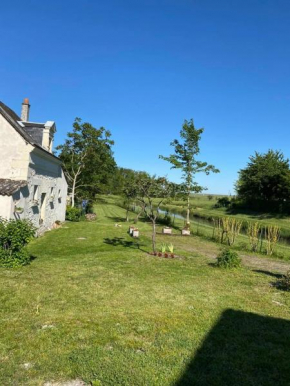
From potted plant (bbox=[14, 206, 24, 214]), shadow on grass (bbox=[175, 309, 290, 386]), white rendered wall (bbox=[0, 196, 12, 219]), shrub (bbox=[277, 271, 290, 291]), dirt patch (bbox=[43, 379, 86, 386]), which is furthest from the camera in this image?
potted plant (bbox=[14, 206, 24, 214])

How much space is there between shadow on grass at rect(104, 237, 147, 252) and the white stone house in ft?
14.2

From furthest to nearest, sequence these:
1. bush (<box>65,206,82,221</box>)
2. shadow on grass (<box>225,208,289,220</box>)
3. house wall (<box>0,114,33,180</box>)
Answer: shadow on grass (<box>225,208,289,220</box>), bush (<box>65,206,82,221</box>), house wall (<box>0,114,33,180</box>)

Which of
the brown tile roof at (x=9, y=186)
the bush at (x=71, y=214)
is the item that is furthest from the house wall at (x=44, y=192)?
the bush at (x=71, y=214)

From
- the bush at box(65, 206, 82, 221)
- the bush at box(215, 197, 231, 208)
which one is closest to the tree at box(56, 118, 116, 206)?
the bush at box(65, 206, 82, 221)

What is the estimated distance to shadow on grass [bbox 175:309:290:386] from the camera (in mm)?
4264

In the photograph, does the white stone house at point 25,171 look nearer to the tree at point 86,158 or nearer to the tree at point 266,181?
the tree at point 86,158

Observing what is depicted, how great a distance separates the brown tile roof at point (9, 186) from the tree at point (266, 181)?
44343mm

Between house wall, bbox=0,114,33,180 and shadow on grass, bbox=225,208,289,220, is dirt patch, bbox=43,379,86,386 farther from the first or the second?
shadow on grass, bbox=225,208,289,220

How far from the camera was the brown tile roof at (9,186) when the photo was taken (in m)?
12.8

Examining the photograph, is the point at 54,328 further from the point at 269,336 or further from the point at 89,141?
the point at 89,141

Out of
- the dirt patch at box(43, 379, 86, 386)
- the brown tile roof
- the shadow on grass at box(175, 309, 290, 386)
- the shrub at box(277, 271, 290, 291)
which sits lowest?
the dirt patch at box(43, 379, 86, 386)

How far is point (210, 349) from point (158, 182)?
963 cm

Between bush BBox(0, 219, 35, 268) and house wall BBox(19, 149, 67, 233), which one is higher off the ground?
house wall BBox(19, 149, 67, 233)

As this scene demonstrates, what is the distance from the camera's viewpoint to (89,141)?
3195 cm
